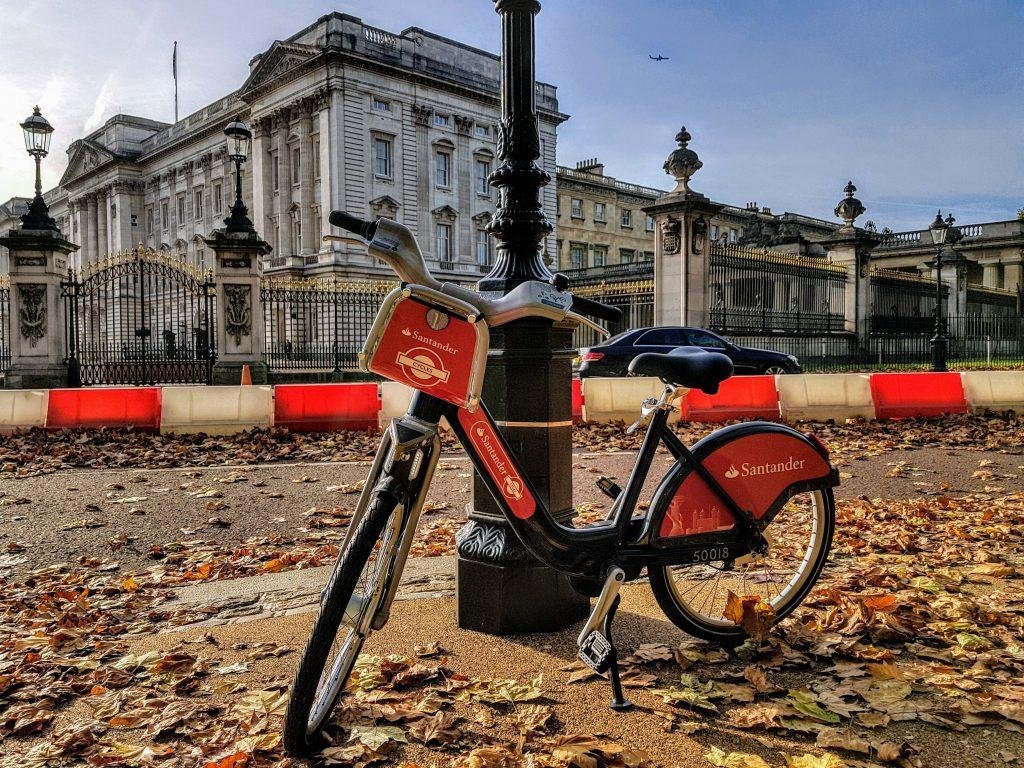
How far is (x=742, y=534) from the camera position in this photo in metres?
3.24

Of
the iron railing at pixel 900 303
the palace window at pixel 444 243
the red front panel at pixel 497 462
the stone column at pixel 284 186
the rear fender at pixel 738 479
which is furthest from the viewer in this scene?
the palace window at pixel 444 243

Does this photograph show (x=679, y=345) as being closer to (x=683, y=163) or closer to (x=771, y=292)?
(x=683, y=163)

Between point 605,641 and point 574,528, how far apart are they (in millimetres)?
465

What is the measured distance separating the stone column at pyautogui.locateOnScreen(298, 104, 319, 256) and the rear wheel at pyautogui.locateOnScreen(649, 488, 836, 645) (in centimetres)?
4721

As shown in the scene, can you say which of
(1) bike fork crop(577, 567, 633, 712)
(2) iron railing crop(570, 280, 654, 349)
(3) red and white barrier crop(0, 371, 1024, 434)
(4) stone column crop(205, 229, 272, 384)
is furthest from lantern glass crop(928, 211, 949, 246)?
(1) bike fork crop(577, 567, 633, 712)

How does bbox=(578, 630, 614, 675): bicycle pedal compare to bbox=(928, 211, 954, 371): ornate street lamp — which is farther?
bbox=(928, 211, 954, 371): ornate street lamp

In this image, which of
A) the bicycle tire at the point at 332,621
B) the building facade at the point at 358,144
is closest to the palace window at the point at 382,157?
the building facade at the point at 358,144

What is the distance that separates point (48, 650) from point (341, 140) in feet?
152

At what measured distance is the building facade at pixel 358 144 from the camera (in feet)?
153

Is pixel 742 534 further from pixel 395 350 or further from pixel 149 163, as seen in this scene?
pixel 149 163

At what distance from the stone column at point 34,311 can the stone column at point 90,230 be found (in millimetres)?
63614

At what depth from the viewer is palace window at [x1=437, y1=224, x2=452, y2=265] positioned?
5209 cm

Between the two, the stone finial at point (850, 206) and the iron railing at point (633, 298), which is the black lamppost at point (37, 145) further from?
the stone finial at point (850, 206)

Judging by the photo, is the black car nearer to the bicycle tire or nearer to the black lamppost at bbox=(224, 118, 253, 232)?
the black lamppost at bbox=(224, 118, 253, 232)
